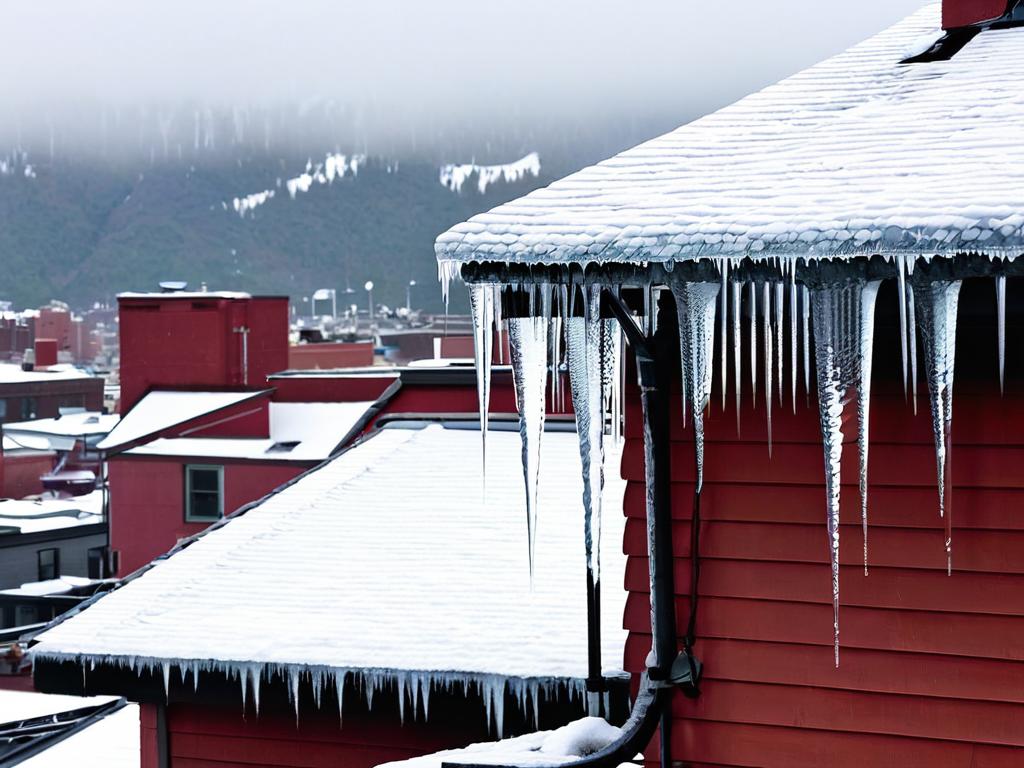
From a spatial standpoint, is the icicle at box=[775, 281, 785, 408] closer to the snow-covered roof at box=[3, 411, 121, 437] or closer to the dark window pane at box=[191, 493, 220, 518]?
the dark window pane at box=[191, 493, 220, 518]

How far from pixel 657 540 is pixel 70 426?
45030mm

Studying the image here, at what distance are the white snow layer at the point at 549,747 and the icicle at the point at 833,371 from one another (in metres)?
1.35

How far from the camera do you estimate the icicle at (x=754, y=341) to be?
540cm

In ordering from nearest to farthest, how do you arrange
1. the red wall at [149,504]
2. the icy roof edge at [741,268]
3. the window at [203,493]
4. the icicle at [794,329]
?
1. the icy roof edge at [741,268]
2. the icicle at [794,329]
3. the window at [203,493]
4. the red wall at [149,504]

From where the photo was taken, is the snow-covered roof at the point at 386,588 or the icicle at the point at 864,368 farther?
the snow-covered roof at the point at 386,588

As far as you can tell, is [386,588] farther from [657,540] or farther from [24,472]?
[24,472]

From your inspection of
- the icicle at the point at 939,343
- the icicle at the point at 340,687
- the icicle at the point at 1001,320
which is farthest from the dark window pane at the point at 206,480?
the icicle at the point at 939,343

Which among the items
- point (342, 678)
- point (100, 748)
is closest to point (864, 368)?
point (342, 678)

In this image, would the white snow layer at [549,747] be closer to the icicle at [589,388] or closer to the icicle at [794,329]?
the icicle at [589,388]

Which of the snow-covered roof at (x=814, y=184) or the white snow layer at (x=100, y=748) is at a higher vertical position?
the snow-covered roof at (x=814, y=184)

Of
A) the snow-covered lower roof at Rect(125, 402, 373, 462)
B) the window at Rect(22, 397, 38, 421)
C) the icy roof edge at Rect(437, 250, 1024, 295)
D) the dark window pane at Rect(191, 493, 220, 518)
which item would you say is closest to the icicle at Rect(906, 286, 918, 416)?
the icy roof edge at Rect(437, 250, 1024, 295)

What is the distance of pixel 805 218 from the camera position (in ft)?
15.7

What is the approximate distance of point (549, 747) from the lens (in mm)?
5738

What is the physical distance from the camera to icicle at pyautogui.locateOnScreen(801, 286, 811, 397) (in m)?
5.15
